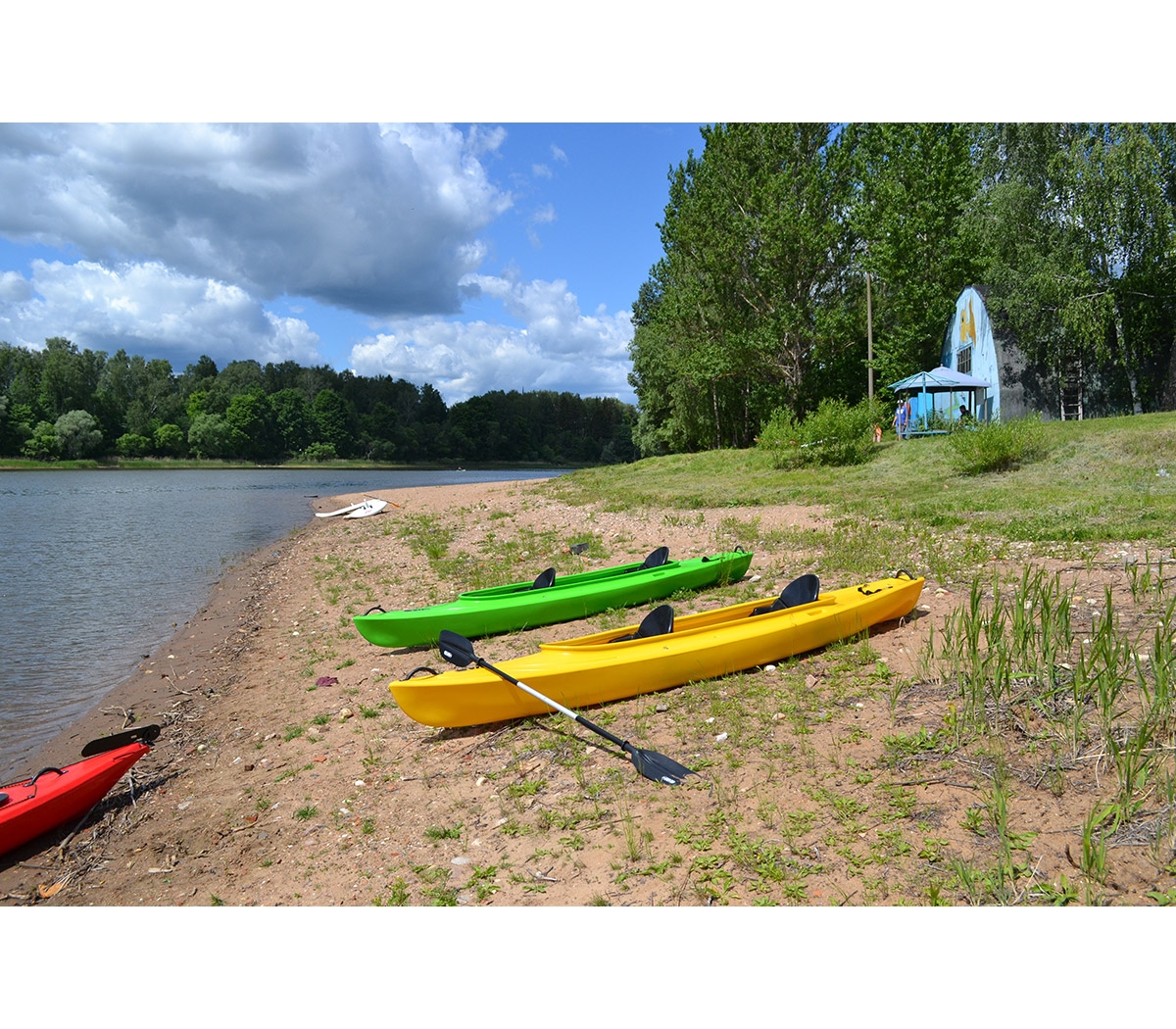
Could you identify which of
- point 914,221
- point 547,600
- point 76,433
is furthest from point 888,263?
point 76,433

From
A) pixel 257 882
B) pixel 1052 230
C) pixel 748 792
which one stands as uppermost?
pixel 1052 230

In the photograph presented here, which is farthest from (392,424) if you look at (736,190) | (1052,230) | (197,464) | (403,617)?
(403,617)

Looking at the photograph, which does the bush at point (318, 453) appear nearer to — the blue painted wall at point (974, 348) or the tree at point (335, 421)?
the tree at point (335, 421)

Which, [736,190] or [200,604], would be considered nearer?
[200,604]

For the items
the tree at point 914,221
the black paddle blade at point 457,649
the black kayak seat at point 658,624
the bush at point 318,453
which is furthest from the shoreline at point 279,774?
the bush at point 318,453

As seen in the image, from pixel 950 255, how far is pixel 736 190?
9383 mm

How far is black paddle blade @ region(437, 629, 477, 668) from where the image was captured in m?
5.71

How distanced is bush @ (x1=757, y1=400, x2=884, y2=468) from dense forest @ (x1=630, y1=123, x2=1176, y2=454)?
23.6 feet

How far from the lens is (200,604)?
1220cm

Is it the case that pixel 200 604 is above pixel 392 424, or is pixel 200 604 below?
below

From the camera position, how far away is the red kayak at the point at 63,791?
15.5ft

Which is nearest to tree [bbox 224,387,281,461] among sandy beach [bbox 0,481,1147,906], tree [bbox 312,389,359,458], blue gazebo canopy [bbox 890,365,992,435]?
tree [bbox 312,389,359,458]

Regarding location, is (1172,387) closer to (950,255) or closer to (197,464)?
(950,255)

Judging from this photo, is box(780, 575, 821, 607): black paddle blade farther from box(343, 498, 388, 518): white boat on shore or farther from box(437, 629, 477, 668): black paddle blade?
box(343, 498, 388, 518): white boat on shore
